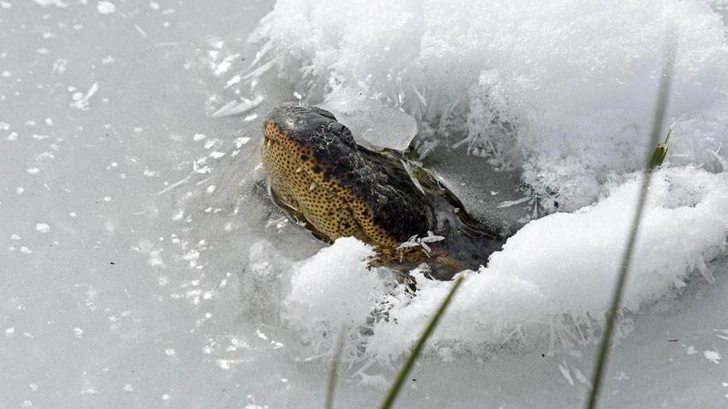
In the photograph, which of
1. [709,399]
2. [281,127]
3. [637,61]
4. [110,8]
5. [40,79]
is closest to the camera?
[709,399]

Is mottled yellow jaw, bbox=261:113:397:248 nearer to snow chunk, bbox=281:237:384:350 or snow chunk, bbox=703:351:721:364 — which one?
snow chunk, bbox=281:237:384:350

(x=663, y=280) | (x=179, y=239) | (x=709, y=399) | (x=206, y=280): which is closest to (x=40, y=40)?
(x=179, y=239)

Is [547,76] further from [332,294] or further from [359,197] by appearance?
[332,294]

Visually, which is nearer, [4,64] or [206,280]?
[206,280]

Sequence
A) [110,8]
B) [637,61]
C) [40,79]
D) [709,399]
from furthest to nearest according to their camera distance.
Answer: [110,8] → [40,79] → [637,61] → [709,399]

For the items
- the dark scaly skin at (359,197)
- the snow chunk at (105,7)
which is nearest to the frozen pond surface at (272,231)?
the snow chunk at (105,7)

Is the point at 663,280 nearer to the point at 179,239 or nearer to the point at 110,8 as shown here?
the point at 179,239

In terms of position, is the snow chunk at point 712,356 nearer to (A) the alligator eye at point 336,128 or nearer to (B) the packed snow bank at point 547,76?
(B) the packed snow bank at point 547,76

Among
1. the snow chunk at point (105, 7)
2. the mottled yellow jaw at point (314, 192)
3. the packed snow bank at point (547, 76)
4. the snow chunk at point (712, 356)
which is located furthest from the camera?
the snow chunk at point (105, 7)
